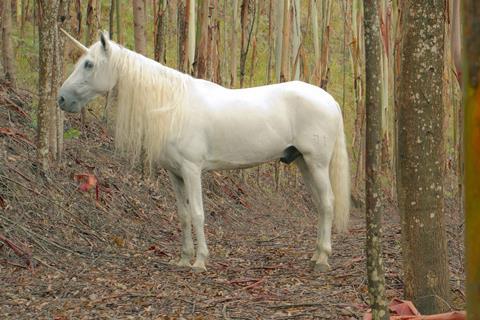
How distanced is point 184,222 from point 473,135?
5.96 metres


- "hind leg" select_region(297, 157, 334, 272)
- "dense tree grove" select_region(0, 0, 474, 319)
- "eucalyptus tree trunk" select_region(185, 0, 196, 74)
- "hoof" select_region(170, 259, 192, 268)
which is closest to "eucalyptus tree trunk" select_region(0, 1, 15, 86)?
"dense tree grove" select_region(0, 0, 474, 319)

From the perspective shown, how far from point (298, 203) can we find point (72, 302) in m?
8.40

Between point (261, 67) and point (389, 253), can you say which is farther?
point (261, 67)

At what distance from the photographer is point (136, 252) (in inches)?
295

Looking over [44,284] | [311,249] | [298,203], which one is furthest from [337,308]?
[298,203]

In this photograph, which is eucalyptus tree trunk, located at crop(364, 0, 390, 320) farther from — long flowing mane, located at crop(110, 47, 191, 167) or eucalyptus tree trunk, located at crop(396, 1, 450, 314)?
long flowing mane, located at crop(110, 47, 191, 167)

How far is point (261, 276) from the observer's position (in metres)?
6.42

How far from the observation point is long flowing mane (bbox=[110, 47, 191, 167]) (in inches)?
268

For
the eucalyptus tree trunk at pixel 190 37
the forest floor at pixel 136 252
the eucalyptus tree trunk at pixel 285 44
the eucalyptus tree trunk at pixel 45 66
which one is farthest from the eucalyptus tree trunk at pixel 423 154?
the eucalyptus tree trunk at pixel 285 44

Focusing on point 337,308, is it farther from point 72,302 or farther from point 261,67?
point 261,67

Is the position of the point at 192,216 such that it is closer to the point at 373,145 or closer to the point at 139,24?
the point at 373,145

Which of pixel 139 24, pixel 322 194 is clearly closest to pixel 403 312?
pixel 322 194

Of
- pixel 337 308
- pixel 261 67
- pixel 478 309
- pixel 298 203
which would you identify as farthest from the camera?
pixel 261 67

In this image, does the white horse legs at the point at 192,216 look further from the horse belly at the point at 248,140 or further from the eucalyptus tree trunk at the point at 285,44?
the eucalyptus tree trunk at the point at 285,44
